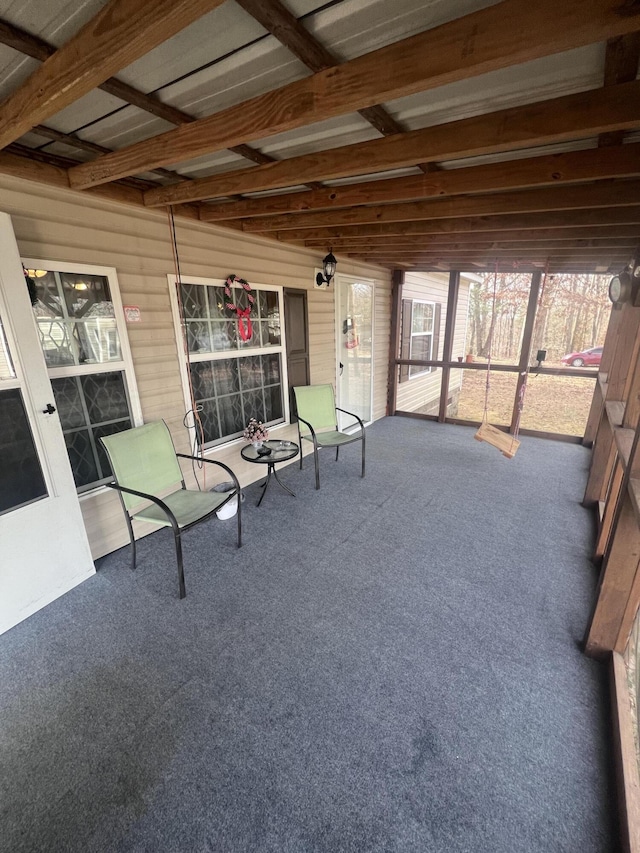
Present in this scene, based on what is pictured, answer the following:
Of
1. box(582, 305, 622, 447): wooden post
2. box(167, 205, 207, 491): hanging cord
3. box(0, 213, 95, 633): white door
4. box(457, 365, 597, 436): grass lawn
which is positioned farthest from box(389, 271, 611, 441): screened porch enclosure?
box(0, 213, 95, 633): white door

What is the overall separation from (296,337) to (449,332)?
9.22 feet

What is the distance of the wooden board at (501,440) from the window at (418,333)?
2431mm

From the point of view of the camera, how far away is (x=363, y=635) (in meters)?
1.99

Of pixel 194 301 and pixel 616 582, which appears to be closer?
pixel 616 582

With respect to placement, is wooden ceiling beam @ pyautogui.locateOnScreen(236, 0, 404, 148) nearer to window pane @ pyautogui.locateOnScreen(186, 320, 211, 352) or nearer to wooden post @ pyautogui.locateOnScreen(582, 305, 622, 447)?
window pane @ pyautogui.locateOnScreen(186, 320, 211, 352)

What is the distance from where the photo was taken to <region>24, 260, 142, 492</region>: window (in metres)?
2.23

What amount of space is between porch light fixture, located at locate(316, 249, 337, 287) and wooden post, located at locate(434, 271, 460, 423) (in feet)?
7.25

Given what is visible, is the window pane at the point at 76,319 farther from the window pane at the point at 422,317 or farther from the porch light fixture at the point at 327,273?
the window pane at the point at 422,317

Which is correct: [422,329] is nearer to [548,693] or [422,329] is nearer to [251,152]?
[251,152]

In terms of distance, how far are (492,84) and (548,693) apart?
100 inches

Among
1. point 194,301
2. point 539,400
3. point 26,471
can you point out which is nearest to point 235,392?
point 194,301

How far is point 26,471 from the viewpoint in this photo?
2.11 metres

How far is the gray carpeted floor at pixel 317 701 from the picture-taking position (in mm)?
1248

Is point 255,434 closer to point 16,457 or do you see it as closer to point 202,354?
point 202,354
